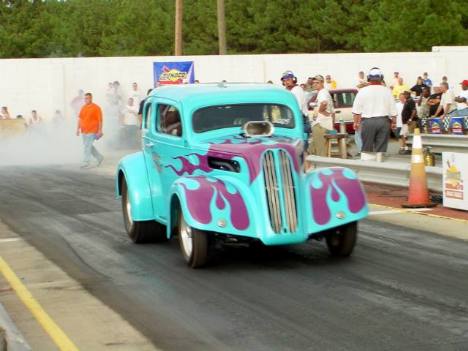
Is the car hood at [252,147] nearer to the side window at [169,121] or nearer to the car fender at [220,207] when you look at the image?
the car fender at [220,207]

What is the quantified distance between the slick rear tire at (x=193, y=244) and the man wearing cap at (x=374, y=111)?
22.0 feet

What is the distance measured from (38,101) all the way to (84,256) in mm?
22439

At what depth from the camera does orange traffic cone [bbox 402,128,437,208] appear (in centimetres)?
1378

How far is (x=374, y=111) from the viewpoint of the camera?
1612cm

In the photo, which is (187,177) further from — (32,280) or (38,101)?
(38,101)

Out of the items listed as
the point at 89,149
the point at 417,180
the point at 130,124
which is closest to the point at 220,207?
the point at 417,180

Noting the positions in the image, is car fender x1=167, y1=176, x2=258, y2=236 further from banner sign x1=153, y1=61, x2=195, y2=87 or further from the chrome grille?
banner sign x1=153, y1=61, x2=195, y2=87

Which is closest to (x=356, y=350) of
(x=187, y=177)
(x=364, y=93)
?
(x=187, y=177)

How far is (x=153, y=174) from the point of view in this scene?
36.6ft

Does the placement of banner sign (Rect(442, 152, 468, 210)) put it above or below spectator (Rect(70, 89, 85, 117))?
below

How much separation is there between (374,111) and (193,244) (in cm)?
736

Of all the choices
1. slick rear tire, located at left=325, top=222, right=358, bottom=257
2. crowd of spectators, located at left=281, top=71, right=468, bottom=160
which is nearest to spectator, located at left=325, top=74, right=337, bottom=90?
crowd of spectators, located at left=281, top=71, right=468, bottom=160

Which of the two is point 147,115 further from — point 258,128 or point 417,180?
point 417,180

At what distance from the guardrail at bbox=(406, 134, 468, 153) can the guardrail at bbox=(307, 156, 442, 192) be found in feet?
11.5
